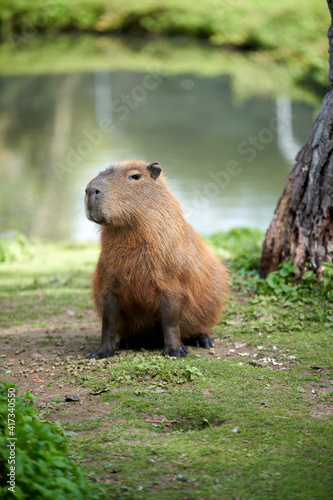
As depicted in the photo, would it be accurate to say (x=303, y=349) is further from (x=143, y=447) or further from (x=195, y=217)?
(x=195, y=217)

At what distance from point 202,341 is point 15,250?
4432 millimetres

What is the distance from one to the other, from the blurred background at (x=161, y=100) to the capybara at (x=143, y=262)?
4.68 feet

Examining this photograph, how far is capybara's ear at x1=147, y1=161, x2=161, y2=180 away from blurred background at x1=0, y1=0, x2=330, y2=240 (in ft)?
4.43

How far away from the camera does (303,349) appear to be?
4406mm

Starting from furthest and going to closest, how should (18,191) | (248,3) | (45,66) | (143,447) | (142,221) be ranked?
(248,3), (45,66), (18,191), (142,221), (143,447)

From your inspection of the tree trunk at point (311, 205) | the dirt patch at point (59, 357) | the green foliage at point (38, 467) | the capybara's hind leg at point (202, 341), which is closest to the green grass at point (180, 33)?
the tree trunk at point (311, 205)

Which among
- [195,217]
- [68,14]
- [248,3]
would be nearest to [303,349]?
[195,217]

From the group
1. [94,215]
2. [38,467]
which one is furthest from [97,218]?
[38,467]

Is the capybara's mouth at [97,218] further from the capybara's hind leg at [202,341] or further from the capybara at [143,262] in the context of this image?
the capybara's hind leg at [202,341]

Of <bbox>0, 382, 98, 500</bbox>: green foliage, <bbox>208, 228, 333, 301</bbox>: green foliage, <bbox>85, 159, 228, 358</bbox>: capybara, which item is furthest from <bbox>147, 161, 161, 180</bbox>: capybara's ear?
<bbox>0, 382, 98, 500</bbox>: green foliage

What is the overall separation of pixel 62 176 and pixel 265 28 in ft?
48.0

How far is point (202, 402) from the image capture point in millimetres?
3541

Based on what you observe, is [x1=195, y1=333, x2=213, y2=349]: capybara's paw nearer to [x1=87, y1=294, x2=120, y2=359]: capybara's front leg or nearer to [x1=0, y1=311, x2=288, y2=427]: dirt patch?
[x1=0, y1=311, x2=288, y2=427]: dirt patch

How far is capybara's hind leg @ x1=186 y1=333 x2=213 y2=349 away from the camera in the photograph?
471cm
